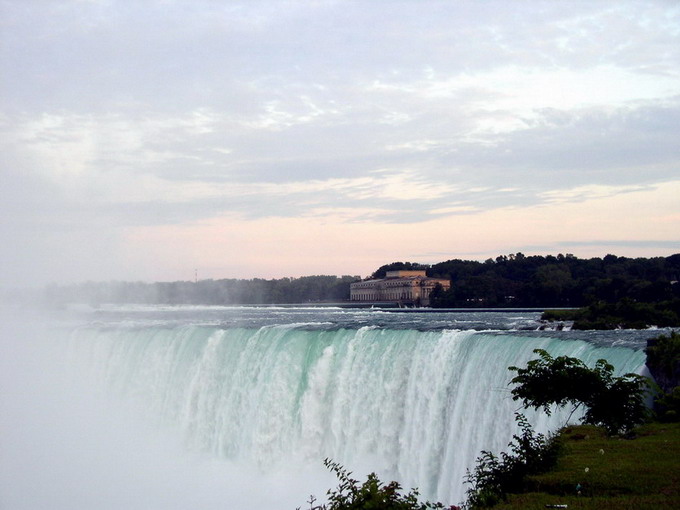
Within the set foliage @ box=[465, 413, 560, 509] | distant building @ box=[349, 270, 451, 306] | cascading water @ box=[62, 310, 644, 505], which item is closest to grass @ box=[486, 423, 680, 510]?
foliage @ box=[465, 413, 560, 509]

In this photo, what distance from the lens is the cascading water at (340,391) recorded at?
16.8m

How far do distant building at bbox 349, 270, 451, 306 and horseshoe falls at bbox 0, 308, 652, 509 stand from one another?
4942 centimetres

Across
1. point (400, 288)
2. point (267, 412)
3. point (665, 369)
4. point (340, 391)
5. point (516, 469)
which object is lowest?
point (267, 412)

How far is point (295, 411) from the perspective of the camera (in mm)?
23062

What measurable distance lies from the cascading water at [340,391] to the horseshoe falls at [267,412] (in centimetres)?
4

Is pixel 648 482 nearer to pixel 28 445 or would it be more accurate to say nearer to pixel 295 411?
pixel 295 411

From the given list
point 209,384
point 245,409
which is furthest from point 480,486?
point 209,384

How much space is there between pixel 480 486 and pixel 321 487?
1115 cm

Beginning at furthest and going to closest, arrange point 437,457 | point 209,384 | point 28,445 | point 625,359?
point 28,445
point 209,384
point 437,457
point 625,359

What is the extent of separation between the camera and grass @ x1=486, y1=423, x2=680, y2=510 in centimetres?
807

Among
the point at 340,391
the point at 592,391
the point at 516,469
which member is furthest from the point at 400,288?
the point at 516,469

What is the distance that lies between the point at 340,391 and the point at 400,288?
65.4m

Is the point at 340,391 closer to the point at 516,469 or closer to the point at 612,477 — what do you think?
the point at 516,469

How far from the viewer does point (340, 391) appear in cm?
2175
